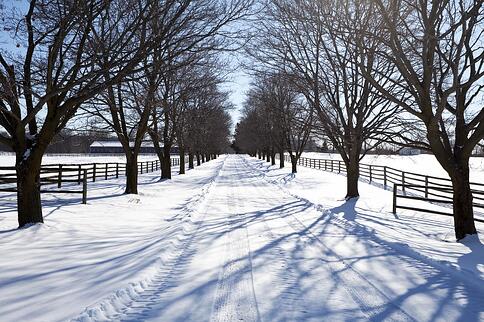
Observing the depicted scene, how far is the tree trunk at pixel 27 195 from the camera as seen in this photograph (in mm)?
8141

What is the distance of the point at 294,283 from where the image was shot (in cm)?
518

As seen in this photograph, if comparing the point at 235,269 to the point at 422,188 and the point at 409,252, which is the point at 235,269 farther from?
the point at 422,188

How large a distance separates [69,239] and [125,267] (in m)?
2.30

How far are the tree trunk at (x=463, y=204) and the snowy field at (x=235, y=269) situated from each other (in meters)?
0.25

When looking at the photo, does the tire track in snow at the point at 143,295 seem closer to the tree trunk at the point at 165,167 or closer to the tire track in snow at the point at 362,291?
the tire track in snow at the point at 362,291

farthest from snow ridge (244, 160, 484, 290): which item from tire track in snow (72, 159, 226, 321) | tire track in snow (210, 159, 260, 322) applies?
tire track in snow (72, 159, 226, 321)

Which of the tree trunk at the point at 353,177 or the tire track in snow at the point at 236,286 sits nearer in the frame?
the tire track in snow at the point at 236,286

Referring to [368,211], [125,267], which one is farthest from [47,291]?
[368,211]

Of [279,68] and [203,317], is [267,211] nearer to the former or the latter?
[279,68]

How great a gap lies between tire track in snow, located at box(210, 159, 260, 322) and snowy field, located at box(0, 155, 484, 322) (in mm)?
14

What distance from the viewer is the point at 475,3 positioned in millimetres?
7801

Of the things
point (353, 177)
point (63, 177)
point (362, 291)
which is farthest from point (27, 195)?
point (63, 177)

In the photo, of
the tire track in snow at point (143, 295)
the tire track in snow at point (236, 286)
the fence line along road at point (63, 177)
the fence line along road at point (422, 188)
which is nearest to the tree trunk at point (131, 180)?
the fence line along road at point (63, 177)

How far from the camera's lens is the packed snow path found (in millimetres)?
4223
